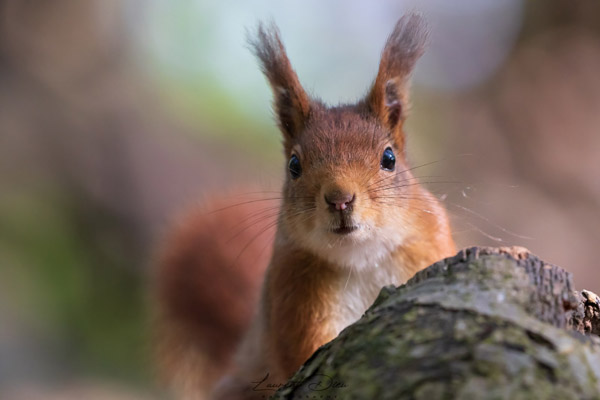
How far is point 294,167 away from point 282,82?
0.24m

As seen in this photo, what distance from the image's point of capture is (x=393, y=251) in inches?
51.1

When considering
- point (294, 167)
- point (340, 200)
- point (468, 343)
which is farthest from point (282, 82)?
point (468, 343)

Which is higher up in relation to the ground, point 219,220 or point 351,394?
point 219,220

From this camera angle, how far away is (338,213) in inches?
44.1

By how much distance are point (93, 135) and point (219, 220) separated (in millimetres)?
1875

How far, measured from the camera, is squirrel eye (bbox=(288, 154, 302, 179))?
1326mm

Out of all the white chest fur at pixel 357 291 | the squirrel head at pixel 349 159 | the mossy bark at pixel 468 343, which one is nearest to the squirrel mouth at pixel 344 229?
the squirrel head at pixel 349 159

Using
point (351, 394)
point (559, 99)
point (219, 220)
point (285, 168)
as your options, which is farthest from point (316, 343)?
point (559, 99)

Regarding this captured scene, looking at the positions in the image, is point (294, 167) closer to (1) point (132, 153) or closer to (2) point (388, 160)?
(2) point (388, 160)

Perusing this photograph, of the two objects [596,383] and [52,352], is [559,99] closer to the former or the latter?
[52,352]

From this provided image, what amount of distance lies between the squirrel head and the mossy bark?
1.29ft

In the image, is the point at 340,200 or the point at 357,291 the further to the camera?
the point at 357,291

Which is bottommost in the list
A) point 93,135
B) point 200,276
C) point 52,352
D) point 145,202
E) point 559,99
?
point 52,352

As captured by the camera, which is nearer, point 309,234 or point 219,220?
point 309,234
